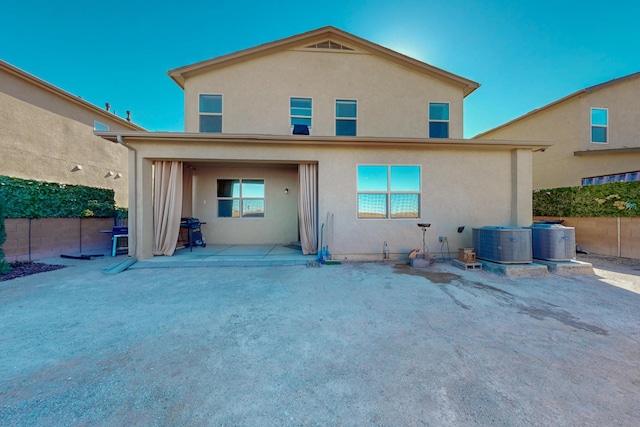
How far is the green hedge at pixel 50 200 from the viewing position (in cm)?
553

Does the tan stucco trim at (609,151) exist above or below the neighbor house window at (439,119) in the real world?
below

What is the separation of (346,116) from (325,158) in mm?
2774

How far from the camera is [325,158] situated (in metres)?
6.08

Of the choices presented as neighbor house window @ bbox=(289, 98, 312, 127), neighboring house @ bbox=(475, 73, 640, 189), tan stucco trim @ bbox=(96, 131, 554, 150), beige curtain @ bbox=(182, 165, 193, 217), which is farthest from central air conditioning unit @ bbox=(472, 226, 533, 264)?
beige curtain @ bbox=(182, 165, 193, 217)

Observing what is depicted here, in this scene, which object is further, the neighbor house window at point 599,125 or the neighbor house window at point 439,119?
the neighbor house window at point 599,125

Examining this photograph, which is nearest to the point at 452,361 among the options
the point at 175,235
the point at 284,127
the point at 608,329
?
the point at 608,329

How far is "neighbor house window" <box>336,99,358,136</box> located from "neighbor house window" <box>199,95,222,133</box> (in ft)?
12.9

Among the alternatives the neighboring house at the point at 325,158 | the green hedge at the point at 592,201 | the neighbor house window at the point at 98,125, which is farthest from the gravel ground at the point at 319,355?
the neighbor house window at the point at 98,125

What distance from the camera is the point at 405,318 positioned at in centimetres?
294

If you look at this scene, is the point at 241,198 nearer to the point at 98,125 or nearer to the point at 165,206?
the point at 165,206

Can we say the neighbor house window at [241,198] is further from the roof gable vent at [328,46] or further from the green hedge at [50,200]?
the roof gable vent at [328,46]

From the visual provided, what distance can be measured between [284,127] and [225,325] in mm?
6505

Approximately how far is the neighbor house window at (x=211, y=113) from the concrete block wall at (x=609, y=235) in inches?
469

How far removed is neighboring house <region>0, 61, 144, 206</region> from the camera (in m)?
7.17
